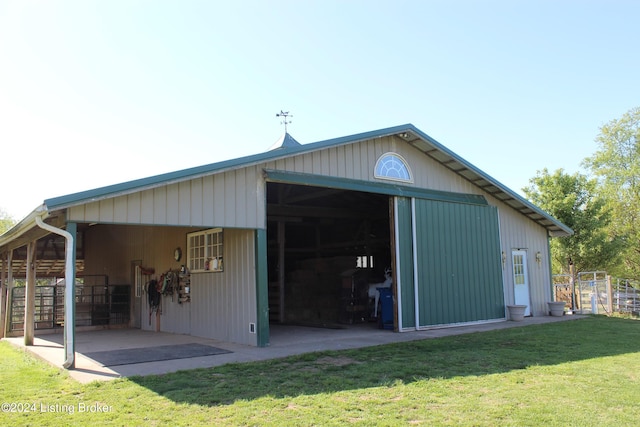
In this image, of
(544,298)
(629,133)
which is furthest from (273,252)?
(629,133)

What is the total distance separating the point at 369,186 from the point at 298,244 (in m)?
7.77

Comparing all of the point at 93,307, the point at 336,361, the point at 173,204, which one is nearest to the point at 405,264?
the point at 336,361

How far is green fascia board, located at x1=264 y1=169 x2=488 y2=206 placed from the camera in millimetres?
9188

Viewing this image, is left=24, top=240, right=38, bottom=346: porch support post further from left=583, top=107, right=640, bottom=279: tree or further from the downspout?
left=583, top=107, right=640, bottom=279: tree

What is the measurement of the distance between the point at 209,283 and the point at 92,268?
921 cm

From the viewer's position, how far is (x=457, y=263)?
11.8 m

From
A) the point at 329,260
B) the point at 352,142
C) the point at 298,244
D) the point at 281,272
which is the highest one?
the point at 352,142

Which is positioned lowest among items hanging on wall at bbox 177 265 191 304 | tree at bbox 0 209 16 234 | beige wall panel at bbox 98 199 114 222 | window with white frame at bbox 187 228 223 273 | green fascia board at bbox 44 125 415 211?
items hanging on wall at bbox 177 265 191 304

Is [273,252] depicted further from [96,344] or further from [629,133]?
[629,133]

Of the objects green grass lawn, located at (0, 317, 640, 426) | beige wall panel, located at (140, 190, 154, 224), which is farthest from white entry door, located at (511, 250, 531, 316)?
beige wall panel, located at (140, 190, 154, 224)

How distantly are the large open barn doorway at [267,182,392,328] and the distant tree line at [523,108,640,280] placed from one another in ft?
30.0

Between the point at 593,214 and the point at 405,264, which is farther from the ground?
the point at 593,214

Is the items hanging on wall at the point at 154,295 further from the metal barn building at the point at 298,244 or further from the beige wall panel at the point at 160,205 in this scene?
the beige wall panel at the point at 160,205

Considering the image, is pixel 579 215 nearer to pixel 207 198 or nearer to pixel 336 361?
pixel 336 361
